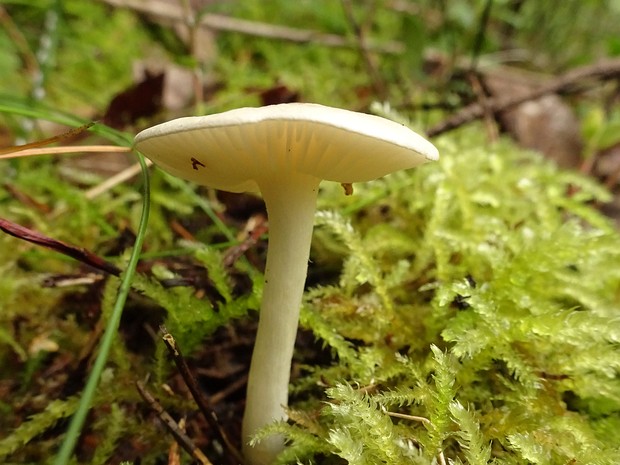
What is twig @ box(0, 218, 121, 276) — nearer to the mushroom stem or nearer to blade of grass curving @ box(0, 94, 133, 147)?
blade of grass curving @ box(0, 94, 133, 147)

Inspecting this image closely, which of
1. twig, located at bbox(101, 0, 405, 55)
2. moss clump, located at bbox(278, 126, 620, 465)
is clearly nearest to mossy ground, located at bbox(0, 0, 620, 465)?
moss clump, located at bbox(278, 126, 620, 465)

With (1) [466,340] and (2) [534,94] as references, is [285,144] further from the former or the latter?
(2) [534,94]

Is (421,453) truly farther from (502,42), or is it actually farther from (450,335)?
(502,42)

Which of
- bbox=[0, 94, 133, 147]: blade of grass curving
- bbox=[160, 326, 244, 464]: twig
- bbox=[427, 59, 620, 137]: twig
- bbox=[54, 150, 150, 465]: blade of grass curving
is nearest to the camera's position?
bbox=[54, 150, 150, 465]: blade of grass curving

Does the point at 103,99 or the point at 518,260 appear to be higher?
the point at 103,99

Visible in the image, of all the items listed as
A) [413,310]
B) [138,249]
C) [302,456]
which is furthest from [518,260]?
[138,249]

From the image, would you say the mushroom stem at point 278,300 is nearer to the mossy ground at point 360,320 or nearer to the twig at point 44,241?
the mossy ground at point 360,320

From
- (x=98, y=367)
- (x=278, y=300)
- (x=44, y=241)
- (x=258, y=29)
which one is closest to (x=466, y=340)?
(x=278, y=300)
